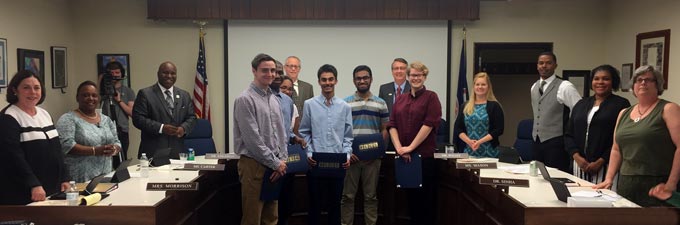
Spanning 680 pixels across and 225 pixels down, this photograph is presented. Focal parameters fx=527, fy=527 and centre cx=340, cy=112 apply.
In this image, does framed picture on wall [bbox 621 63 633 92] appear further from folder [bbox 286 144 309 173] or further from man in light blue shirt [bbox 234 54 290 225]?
man in light blue shirt [bbox 234 54 290 225]

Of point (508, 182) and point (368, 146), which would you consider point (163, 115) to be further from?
point (508, 182)

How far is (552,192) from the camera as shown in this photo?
304cm

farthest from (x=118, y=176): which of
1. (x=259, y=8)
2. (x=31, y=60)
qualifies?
(x=259, y=8)

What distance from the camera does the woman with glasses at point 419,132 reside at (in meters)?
4.04

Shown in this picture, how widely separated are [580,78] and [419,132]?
3725mm

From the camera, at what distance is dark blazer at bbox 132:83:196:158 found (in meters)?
4.36

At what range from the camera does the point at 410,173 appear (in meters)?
4.02

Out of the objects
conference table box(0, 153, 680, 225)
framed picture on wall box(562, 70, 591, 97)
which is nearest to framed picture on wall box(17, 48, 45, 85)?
conference table box(0, 153, 680, 225)

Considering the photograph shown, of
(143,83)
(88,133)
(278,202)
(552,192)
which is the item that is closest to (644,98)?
(552,192)

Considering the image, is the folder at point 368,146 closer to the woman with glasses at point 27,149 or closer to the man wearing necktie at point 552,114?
the man wearing necktie at point 552,114

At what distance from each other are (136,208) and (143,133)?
2.14 meters

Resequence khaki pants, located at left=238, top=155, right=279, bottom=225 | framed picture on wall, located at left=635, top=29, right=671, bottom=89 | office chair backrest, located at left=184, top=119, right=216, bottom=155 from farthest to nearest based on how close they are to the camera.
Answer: framed picture on wall, located at left=635, top=29, right=671, bottom=89
office chair backrest, located at left=184, top=119, right=216, bottom=155
khaki pants, located at left=238, top=155, right=279, bottom=225

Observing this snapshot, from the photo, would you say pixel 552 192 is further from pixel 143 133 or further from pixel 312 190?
pixel 143 133

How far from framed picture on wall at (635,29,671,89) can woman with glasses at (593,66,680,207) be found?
102 inches
